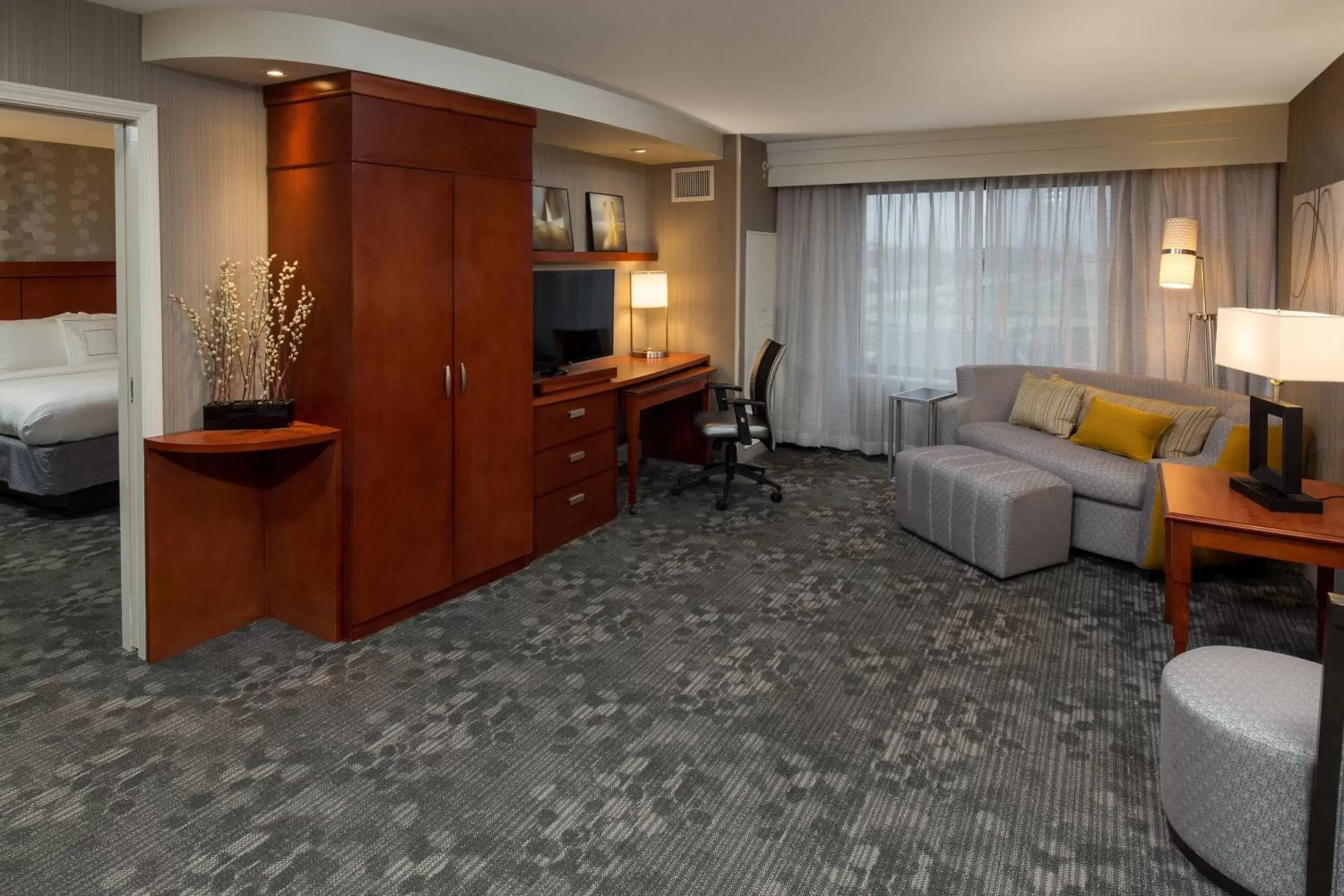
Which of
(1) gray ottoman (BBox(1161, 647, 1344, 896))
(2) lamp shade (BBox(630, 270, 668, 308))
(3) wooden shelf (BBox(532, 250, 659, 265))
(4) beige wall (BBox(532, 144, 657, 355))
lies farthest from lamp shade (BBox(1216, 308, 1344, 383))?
(2) lamp shade (BBox(630, 270, 668, 308))

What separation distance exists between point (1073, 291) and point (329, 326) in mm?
4588

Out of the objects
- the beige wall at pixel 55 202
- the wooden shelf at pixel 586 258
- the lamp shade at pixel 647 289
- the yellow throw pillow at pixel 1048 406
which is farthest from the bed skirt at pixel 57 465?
the yellow throw pillow at pixel 1048 406

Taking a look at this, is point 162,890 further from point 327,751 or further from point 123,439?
point 123,439

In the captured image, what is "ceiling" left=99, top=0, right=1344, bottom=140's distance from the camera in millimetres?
3236

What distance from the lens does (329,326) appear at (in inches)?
137

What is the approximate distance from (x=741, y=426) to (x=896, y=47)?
7.62ft

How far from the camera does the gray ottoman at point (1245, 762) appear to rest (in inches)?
78.1

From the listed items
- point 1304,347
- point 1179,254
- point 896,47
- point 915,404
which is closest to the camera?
point 1304,347

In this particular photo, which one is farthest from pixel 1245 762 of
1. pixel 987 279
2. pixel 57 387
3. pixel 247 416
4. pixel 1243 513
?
pixel 57 387

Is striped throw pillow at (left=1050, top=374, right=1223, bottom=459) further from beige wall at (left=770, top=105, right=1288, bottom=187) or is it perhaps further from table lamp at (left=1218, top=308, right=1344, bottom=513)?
beige wall at (left=770, top=105, right=1288, bottom=187)

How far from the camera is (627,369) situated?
5.79 m

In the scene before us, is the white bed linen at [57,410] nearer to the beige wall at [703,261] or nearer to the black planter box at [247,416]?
the black planter box at [247,416]

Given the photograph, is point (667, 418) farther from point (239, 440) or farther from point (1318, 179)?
point (1318, 179)

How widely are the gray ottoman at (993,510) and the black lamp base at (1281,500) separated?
110cm
